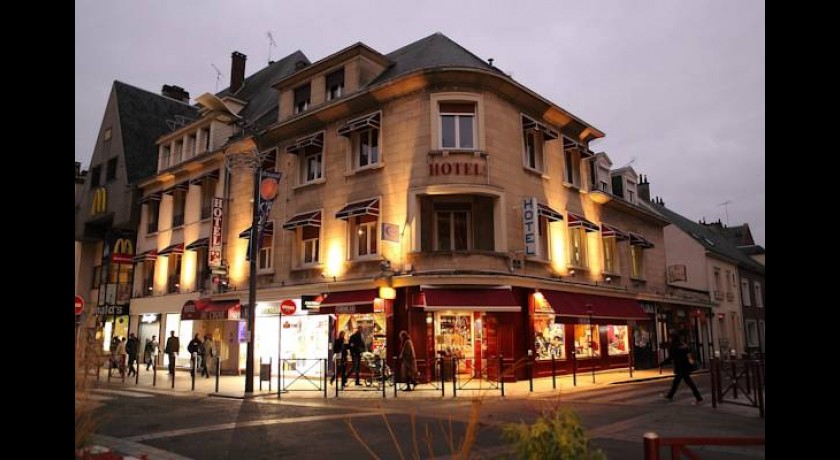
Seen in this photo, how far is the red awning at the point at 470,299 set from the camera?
16.4 meters

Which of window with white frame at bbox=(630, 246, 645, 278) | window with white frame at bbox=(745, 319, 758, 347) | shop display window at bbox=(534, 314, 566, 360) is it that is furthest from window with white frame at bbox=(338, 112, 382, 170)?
window with white frame at bbox=(745, 319, 758, 347)

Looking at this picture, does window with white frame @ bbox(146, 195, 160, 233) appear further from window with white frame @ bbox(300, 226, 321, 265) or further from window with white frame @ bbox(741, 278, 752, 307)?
window with white frame @ bbox(741, 278, 752, 307)

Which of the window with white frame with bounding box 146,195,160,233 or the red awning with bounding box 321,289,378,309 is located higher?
the window with white frame with bounding box 146,195,160,233

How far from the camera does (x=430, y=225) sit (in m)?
18.1

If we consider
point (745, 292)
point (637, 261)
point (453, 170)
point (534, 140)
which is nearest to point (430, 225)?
point (453, 170)

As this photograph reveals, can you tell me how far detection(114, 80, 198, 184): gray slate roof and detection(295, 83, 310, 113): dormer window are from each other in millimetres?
12997

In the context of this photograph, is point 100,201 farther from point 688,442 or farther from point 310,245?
point 688,442

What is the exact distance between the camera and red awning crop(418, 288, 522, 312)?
16.4 m

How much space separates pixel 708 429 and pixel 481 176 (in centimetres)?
1043

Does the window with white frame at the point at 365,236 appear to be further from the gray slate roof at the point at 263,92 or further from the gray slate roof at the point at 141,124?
the gray slate roof at the point at 141,124

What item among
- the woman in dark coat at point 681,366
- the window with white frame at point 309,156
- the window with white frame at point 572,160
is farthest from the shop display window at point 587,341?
the window with white frame at point 309,156

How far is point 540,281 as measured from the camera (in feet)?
60.1
